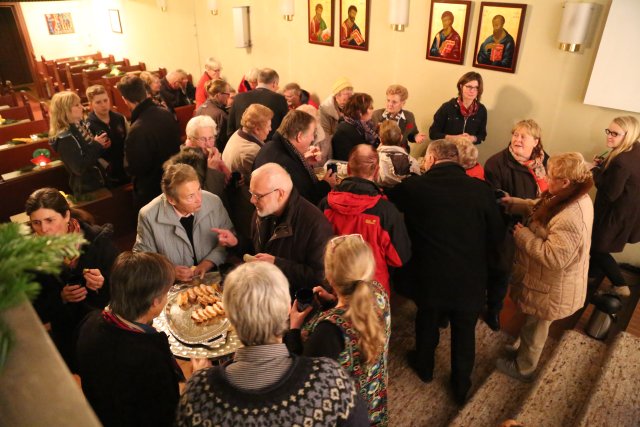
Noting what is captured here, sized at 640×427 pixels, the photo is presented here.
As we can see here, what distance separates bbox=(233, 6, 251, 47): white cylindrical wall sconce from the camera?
8.07 meters

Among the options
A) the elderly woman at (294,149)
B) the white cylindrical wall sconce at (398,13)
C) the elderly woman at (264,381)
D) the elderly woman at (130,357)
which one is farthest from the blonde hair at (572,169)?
the white cylindrical wall sconce at (398,13)

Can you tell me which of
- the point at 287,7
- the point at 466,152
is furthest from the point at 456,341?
the point at 287,7

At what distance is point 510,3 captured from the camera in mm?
4871

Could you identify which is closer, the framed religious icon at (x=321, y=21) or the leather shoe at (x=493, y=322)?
the leather shoe at (x=493, y=322)

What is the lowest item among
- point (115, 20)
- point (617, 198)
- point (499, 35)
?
point (617, 198)

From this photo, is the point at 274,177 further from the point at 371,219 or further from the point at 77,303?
the point at 77,303

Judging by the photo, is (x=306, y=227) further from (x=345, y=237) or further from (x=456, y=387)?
(x=456, y=387)

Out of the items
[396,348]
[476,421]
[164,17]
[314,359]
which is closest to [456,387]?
[476,421]

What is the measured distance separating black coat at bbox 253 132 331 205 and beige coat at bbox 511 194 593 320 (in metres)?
1.50

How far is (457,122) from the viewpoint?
5.00 metres

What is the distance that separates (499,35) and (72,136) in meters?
4.67

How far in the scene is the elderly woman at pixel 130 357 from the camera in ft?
5.73

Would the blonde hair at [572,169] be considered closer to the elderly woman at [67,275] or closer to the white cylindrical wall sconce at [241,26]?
the elderly woman at [67,275]

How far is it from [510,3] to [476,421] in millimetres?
4310
